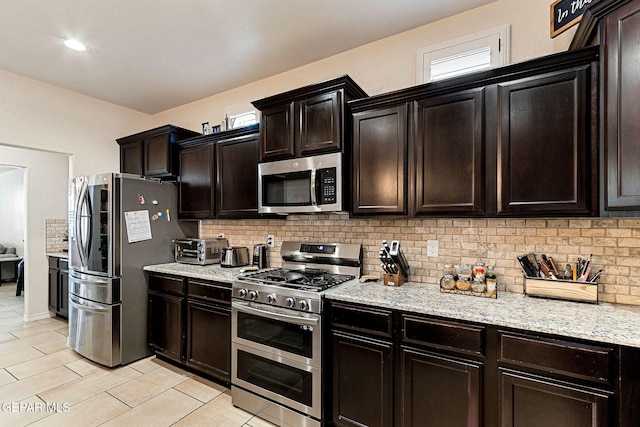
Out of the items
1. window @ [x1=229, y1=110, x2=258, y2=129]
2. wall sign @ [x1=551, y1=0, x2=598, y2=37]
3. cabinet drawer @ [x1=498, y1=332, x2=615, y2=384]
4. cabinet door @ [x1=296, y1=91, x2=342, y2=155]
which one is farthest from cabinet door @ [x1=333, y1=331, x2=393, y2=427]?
window @ [x1=229, y1=110, x2=258, y2=129]

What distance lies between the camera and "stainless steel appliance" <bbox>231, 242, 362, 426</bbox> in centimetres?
204

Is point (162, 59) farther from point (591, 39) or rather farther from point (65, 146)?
point (591, 39)

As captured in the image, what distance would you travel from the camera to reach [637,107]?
4.61ft

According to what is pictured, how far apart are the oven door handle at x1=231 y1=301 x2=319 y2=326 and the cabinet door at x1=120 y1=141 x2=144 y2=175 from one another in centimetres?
246

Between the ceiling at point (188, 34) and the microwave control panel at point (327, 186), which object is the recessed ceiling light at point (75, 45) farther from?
the microwave control panel at point (327, 186)

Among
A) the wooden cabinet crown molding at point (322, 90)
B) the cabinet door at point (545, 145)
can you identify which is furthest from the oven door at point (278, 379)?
the wooden cabinet crown molding at point (322, 90)

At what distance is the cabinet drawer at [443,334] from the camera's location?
158 cm

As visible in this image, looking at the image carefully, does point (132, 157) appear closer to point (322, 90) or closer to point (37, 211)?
point (37, 211)

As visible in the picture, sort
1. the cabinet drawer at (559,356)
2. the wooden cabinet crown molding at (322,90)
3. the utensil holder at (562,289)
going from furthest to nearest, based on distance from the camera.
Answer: the wooden cabinet crown molding at (322,90) → the utensil holder at (562,289) → the cabinet drawer at (559,356)

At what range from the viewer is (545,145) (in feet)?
5.65

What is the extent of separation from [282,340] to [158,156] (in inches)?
106

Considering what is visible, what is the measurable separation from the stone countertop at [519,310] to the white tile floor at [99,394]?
1332 mm

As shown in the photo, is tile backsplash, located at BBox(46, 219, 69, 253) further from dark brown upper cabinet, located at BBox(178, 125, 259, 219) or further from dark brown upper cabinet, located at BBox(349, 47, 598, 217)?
dark brown upper cabinet, located at BBox(349, 47, 598, 217)

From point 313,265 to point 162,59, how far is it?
2515 millimetres
